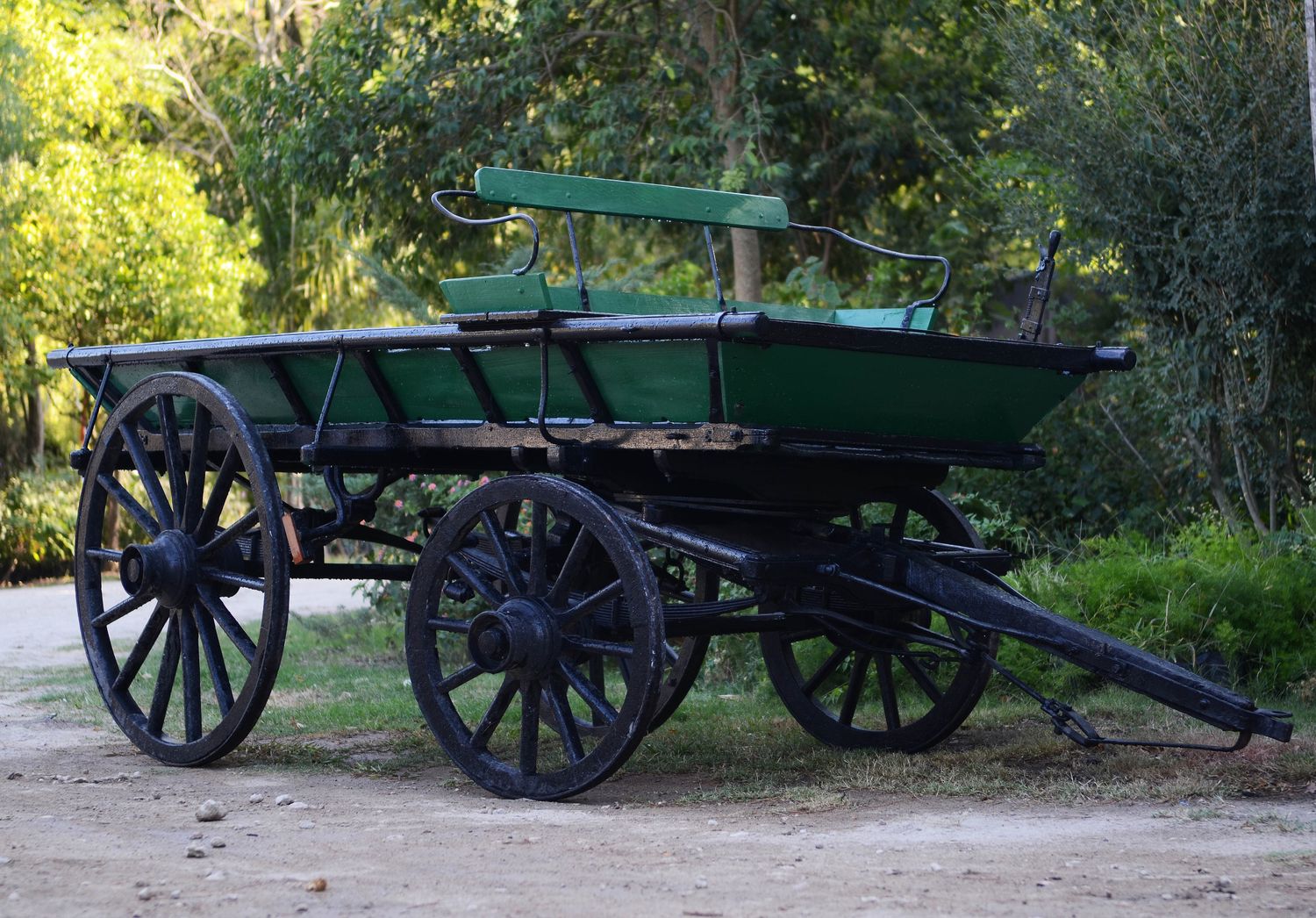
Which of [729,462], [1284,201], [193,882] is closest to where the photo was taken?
[193,882]

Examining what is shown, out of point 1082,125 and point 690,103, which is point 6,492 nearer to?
point 690,103

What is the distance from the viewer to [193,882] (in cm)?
369

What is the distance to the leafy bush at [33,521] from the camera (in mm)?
17484

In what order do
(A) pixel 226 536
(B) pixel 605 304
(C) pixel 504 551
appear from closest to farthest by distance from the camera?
1. (C) pixel 504 551
2. (A) pixel 226 536
3. (B) pixel 605 304

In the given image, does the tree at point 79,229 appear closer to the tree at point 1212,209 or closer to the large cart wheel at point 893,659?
the tree at point 1212,209

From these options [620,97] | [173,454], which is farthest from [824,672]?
[620,97]

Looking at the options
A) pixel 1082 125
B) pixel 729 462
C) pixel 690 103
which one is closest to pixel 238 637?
pixel 729 462

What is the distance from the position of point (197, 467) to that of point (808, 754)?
2402 millimetres

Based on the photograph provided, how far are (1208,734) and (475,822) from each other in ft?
9.25

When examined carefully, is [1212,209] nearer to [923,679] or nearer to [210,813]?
[923,679]

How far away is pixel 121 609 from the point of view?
19.2 feet

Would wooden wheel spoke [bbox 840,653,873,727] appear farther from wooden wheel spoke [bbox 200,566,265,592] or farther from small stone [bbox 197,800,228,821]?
small stone [bbox 197,800,228,821]

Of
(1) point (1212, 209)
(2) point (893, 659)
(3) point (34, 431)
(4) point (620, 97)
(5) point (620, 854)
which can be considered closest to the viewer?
(5) point (620, 854)

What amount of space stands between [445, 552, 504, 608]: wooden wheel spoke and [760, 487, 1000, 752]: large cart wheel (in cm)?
111
